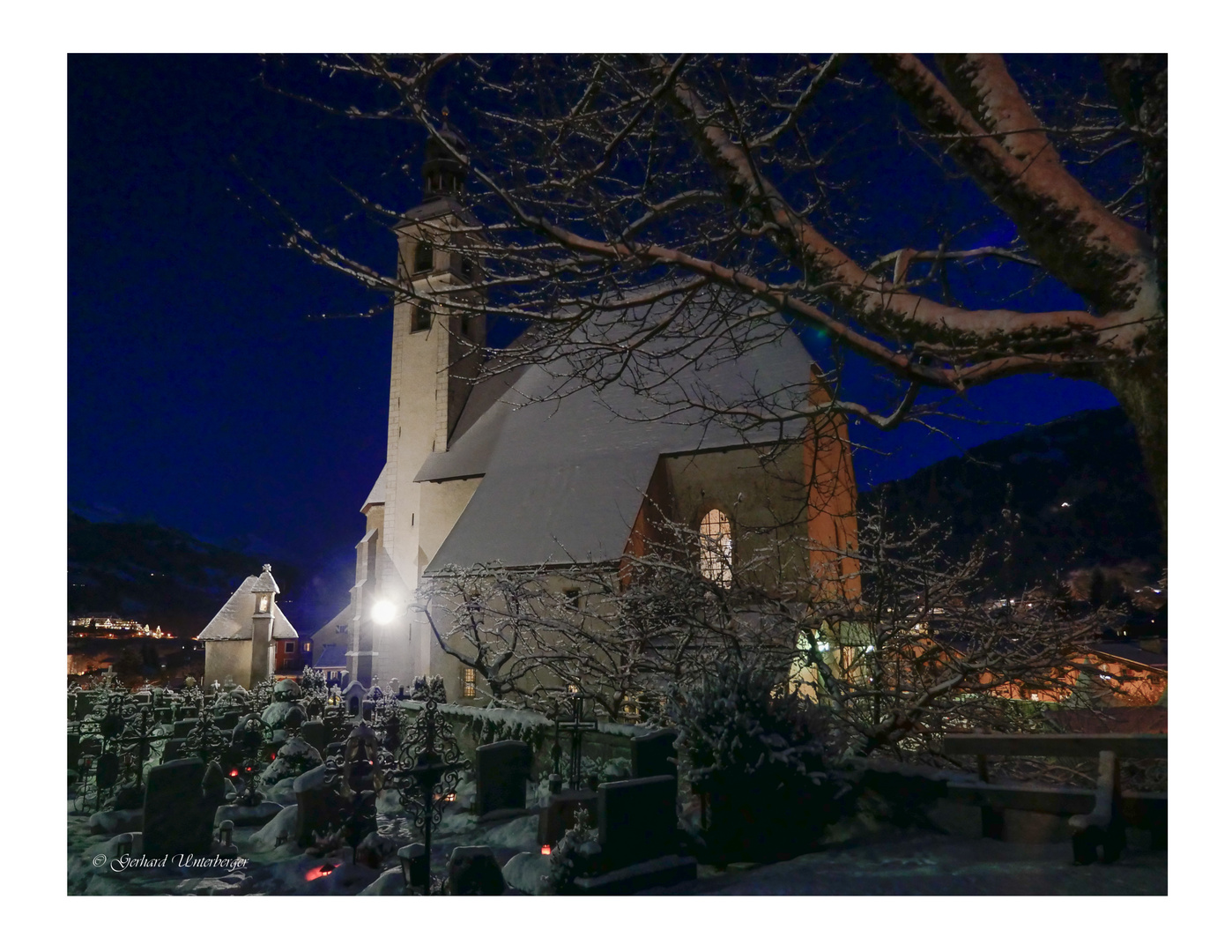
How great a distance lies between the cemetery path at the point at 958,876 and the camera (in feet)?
13.2

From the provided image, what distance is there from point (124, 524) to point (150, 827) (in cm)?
180

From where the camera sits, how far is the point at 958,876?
4.13 m

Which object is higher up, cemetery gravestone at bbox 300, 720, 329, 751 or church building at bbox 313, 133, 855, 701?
church building at bbox 313, 133, 855, 701

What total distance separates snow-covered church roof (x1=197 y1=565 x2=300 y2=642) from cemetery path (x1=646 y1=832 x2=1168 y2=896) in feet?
10.6

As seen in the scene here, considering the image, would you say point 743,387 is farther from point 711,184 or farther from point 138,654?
point 138,654

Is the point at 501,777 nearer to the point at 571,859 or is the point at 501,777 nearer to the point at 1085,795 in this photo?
the point at 571,859

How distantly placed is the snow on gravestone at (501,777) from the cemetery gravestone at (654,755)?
1.09 metres

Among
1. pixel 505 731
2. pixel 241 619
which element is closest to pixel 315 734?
pixel 241 619

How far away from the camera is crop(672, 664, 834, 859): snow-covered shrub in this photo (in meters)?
4.34

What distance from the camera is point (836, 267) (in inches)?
147

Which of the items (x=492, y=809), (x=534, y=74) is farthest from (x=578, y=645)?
(x=534, y=74)

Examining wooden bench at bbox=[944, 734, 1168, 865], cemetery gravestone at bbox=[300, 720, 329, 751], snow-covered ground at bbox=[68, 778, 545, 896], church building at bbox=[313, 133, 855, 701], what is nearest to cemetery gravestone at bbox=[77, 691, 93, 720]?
snow-covered ground at bbox=[68, 778, 545, 896]

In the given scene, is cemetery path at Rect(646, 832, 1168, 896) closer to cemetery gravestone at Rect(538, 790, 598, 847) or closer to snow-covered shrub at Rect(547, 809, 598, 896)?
snow-covered shrub at Rect(547, 809, 598, 896)

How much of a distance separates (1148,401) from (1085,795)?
210 cm
